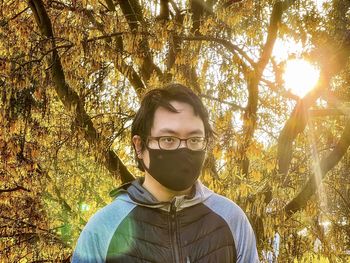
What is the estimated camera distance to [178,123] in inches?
91.4

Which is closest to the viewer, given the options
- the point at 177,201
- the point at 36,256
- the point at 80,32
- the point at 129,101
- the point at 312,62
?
the point at 177,201

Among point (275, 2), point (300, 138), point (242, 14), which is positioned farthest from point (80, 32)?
point (300, 138)

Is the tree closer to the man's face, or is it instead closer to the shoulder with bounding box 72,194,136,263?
the man's face

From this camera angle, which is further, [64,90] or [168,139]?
[64,90]

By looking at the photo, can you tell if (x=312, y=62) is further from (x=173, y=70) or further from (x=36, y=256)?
(x=36, y=256)

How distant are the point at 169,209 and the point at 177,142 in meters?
0.31

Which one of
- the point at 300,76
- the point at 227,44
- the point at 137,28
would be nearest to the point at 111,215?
the point at 227,44

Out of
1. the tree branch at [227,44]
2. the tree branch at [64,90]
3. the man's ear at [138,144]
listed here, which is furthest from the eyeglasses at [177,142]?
the tree branch at [64,90]

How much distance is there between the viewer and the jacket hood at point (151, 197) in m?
2.26

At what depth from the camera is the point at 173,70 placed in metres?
5.73

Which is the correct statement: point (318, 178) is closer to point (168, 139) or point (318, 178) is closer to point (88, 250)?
point (168, 139)

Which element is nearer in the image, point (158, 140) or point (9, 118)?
point (158, 140)

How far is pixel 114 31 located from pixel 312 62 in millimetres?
2315

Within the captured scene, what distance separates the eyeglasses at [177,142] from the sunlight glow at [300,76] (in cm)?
358
